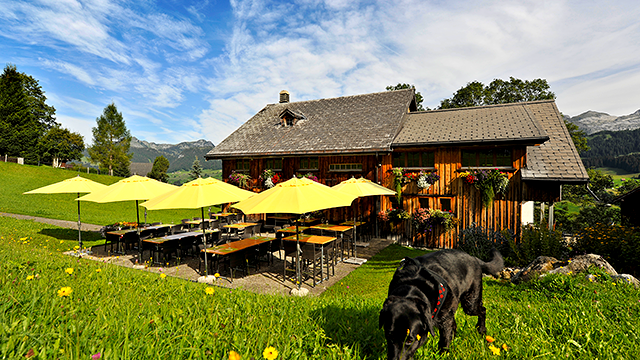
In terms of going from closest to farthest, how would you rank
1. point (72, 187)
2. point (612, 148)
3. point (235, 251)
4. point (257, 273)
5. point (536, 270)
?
point (536, 270) → point (235, 251) → point (257, 273) → point (72, 187) → point (612, 148)

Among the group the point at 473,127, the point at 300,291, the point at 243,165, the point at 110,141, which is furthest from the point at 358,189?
the point at 110,141

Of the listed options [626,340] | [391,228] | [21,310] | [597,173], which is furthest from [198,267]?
[597,173]

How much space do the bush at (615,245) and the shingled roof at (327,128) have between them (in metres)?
7.65

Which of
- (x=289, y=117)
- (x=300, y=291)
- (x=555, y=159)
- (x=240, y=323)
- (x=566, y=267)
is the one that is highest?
(x=289, y=117)

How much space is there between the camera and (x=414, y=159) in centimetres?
1309

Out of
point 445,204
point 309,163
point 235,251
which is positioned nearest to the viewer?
point 235,251

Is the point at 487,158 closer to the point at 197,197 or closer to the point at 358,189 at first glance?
the point at 358,189

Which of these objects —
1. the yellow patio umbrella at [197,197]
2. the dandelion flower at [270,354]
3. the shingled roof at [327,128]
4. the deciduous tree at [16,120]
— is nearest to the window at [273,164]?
the shingled roof at [327,128]

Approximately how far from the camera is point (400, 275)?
2.66 metres

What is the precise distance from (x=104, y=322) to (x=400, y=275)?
2.59 meters

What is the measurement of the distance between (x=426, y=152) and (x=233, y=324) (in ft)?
39.6

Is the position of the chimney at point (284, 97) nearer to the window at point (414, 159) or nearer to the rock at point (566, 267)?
the window at point (414, 159)

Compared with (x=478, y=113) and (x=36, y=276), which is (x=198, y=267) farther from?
(x=478, y=113)

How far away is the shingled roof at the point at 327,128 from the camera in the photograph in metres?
14.4
